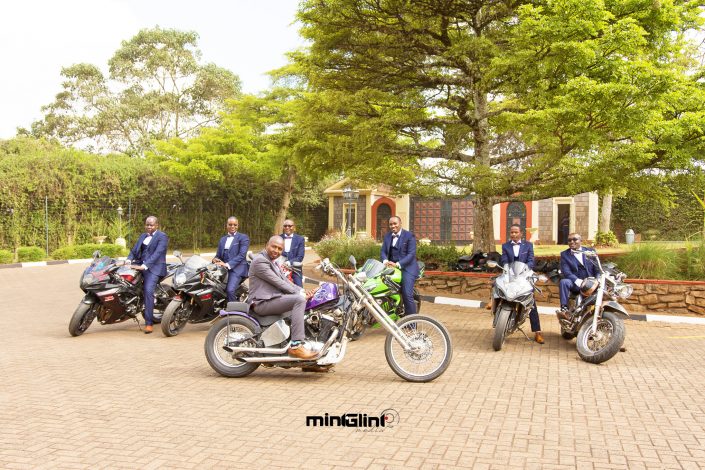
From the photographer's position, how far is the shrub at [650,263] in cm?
1212

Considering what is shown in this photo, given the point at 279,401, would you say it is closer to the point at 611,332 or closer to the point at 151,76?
the point at 611,332

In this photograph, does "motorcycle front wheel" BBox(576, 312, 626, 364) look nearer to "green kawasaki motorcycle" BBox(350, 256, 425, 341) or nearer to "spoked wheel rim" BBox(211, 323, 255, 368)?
"green kawasaki motorcycle" BBox(350, 256, 425, 341)

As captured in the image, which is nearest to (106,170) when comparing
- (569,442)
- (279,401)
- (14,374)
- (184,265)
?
(184,265)

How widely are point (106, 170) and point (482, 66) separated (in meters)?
21.2

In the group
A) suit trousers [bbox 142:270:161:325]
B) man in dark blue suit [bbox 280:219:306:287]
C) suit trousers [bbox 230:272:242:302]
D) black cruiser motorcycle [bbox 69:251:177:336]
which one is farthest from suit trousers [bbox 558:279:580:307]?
black cruiser motorcycle [bbox 69:251:177:336]

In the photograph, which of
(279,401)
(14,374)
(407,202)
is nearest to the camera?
(279,401)

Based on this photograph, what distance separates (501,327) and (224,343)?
3.44m

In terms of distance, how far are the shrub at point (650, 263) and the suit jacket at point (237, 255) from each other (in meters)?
7.13

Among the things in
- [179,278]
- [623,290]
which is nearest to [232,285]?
[179,278]

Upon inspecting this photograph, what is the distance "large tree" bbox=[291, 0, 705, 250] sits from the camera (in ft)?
33.1

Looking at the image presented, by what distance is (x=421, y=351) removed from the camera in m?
6.50

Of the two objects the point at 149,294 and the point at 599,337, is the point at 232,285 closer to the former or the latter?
the point at 149,294

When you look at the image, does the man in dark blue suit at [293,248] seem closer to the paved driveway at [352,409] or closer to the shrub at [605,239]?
the paved driveway at [352,409]

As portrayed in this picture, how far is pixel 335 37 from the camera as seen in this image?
12.8m
